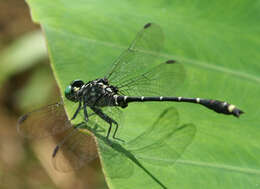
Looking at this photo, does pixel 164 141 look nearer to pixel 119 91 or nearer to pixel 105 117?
pixel 105 117

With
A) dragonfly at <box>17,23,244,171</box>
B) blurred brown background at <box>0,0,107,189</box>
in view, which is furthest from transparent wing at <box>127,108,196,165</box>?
blurred brown background at <box>0,0,107,189</box>

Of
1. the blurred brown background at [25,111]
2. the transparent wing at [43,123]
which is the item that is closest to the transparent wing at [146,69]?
the transparent wing at [43,123]

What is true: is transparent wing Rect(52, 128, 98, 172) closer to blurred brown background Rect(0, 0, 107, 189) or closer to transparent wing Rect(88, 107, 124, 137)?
transparent wing Rect(88, 107, 124, 137)

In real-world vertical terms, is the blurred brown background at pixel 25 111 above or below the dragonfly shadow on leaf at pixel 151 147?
below

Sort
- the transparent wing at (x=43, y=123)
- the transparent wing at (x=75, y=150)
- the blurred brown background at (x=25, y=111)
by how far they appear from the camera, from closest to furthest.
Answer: the transparent wing at (x=75, y=150) < the transparent wing at (x=43, y=123) < the blurred brown background at (x=25, y=111)

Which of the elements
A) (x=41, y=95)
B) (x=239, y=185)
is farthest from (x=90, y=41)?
(x=41, y=95)

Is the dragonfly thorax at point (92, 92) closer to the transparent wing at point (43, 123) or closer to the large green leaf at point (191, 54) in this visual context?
the large green leaf at point (191, 54)
